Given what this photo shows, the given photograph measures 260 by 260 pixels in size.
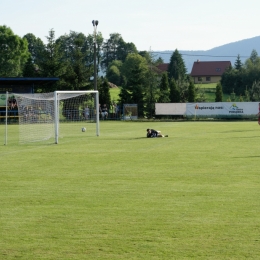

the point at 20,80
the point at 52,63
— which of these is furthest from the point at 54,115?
the point at 52,63

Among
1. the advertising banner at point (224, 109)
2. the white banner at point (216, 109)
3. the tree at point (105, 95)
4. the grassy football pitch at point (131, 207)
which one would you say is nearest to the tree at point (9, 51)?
the tree at point (105, 95)

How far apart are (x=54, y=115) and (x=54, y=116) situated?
11.3 inches

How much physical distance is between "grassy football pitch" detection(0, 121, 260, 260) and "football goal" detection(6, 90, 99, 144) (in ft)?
42.4

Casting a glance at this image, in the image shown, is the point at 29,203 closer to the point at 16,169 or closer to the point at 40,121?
the point at 16,169

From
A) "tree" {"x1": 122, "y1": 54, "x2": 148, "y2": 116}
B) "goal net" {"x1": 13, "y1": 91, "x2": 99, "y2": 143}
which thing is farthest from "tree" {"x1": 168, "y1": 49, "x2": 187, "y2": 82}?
"goal net" {"x1": 13, "y1": 91, "x2": 99, "y2": 143}

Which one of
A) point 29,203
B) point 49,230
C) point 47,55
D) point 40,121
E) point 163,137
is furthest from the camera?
point 47,55

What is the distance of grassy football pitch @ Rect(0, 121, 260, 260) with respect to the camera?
25.0 ft

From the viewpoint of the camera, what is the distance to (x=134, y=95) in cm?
6244

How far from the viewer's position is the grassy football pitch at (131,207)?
25.0ft

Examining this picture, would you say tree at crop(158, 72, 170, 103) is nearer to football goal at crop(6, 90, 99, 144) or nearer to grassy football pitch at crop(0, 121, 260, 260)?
football goal at crop(6, 90, 99, 144)

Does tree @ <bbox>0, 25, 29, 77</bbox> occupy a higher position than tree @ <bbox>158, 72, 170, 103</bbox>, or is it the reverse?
tree @ <bbox>0, 25, 29, 77</bbox>

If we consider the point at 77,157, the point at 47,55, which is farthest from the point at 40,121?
the point at 47,55

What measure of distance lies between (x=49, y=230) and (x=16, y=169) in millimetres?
7892

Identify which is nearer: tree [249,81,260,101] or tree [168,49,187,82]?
tree [249,81,260,101]
